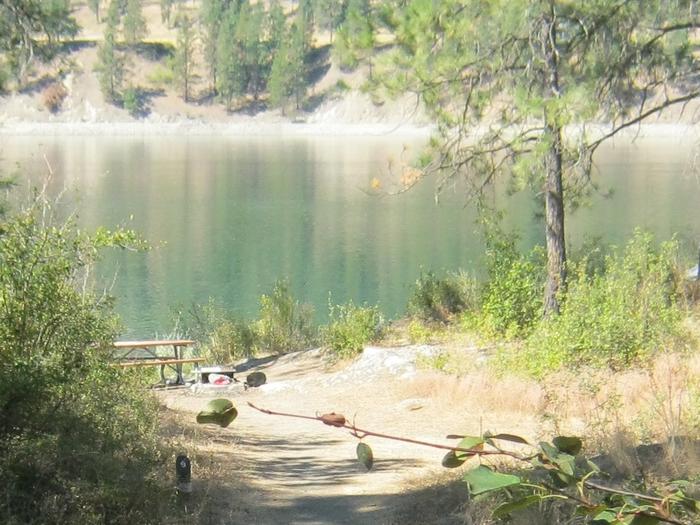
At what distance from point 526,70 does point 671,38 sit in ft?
4.96

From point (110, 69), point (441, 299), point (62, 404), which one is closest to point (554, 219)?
point (441, 299)

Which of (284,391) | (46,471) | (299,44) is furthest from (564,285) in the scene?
(299,44)

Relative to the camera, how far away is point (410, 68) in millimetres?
11219

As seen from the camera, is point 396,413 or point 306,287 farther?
point 306,287

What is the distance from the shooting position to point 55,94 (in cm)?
8606

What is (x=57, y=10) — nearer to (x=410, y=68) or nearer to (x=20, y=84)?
(x=20, y=84)

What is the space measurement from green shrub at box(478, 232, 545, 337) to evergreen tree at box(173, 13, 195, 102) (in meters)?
89.5

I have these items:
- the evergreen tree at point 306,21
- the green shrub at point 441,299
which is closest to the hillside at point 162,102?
the evergreen tree at point 306,21

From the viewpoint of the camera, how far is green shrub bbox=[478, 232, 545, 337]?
40.2ft

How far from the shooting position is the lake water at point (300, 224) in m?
22.5

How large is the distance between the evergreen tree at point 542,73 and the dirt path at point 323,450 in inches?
97.2

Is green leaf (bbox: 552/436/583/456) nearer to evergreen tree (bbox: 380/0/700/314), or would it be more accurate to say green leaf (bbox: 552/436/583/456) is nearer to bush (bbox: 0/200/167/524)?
bush (bbox: 0/200/167/524)

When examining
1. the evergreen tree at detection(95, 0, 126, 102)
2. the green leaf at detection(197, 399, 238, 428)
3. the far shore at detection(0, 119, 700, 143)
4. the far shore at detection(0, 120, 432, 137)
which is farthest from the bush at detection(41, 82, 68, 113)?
the green leaf at detection(197, 399, 238, 428)

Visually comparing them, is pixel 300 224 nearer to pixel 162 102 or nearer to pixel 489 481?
pixel 489 481
